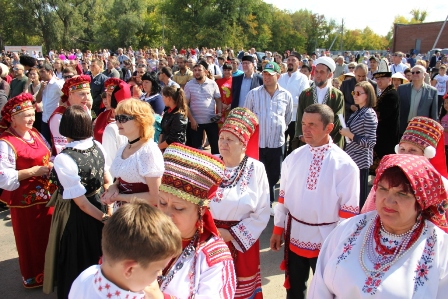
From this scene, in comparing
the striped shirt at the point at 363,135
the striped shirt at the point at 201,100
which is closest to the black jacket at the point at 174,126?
the striped shirt at the point at 201,100

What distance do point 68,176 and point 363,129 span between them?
326 cm

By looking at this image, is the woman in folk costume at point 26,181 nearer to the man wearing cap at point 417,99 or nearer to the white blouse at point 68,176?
the white blouse at point 68,176

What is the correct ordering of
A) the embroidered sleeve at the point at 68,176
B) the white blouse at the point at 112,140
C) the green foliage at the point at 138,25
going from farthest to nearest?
1. the green foliage at the point at 138,25
2. the white blouse at the point at 112,140
3. the embroidered sleeve at the point at 68,176

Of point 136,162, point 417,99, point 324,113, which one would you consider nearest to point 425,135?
point 324,113

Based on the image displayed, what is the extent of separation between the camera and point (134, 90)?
6.86 m

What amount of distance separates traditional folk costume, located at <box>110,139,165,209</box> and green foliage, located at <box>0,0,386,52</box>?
39785mm

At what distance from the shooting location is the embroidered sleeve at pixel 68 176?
9.72 feet

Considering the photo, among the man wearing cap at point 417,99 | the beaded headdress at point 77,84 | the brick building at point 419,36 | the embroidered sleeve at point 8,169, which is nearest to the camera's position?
the embroidered sleeve at point 8,169

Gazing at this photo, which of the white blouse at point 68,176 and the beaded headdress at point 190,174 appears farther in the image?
the white blouse at point 68,176

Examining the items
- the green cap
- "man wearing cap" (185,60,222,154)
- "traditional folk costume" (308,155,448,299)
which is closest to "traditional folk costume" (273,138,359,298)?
"traditional folk costume" (308,155,448,299)

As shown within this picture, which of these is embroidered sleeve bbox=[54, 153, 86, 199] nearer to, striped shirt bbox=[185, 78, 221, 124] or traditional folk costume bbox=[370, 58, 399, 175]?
striped shirt bbox=[185, 78, 221, 124]

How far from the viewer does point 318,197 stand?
2.88m

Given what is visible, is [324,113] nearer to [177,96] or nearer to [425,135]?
[425,135]

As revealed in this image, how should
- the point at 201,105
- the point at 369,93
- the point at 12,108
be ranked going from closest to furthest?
the point at 12,108 < the point at 369,93 < the point at 201,105
